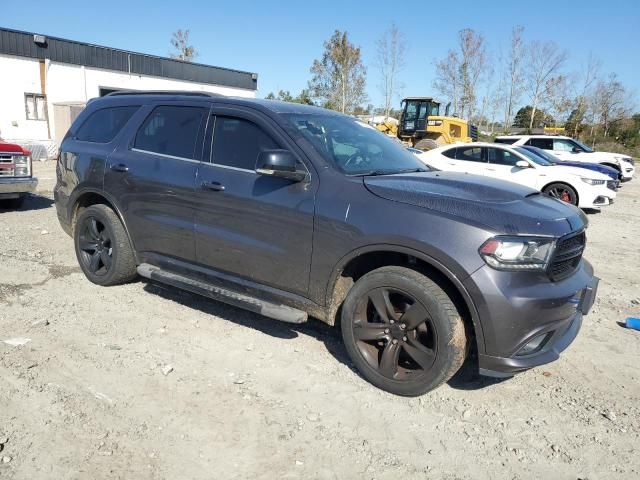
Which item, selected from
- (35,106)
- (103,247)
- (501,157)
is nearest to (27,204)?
(103,247)

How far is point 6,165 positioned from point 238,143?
6.59m

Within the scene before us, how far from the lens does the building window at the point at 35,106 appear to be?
25203mm

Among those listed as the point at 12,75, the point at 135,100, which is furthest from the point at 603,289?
the point at 12,75

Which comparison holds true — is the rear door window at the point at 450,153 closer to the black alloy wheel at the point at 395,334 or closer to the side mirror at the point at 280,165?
the side mirror at the point at 280,165

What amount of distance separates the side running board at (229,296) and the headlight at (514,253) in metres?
1.39

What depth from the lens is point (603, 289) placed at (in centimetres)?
580

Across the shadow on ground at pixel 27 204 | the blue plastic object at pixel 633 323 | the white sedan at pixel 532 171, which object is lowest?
the shadow on ground at pixel 27 204

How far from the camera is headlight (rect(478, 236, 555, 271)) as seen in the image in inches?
115

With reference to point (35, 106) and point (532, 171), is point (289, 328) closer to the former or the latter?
point (532, 171)

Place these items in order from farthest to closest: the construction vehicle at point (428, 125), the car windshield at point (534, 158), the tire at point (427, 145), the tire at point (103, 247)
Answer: the construction vehicle at point (428, 125) < the tire at point (427, 145) < the car windshield at point (534, 158) < the tire at point (103, 247)

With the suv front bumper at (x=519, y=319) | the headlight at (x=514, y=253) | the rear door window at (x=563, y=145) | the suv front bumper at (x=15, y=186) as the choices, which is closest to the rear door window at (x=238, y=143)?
the headlight at (x=514, y=253)

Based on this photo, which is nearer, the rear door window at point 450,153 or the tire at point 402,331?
the tire at point 402,331

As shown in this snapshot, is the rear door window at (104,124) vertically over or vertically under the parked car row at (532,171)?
over

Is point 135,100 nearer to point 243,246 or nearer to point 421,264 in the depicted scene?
point 243,246
